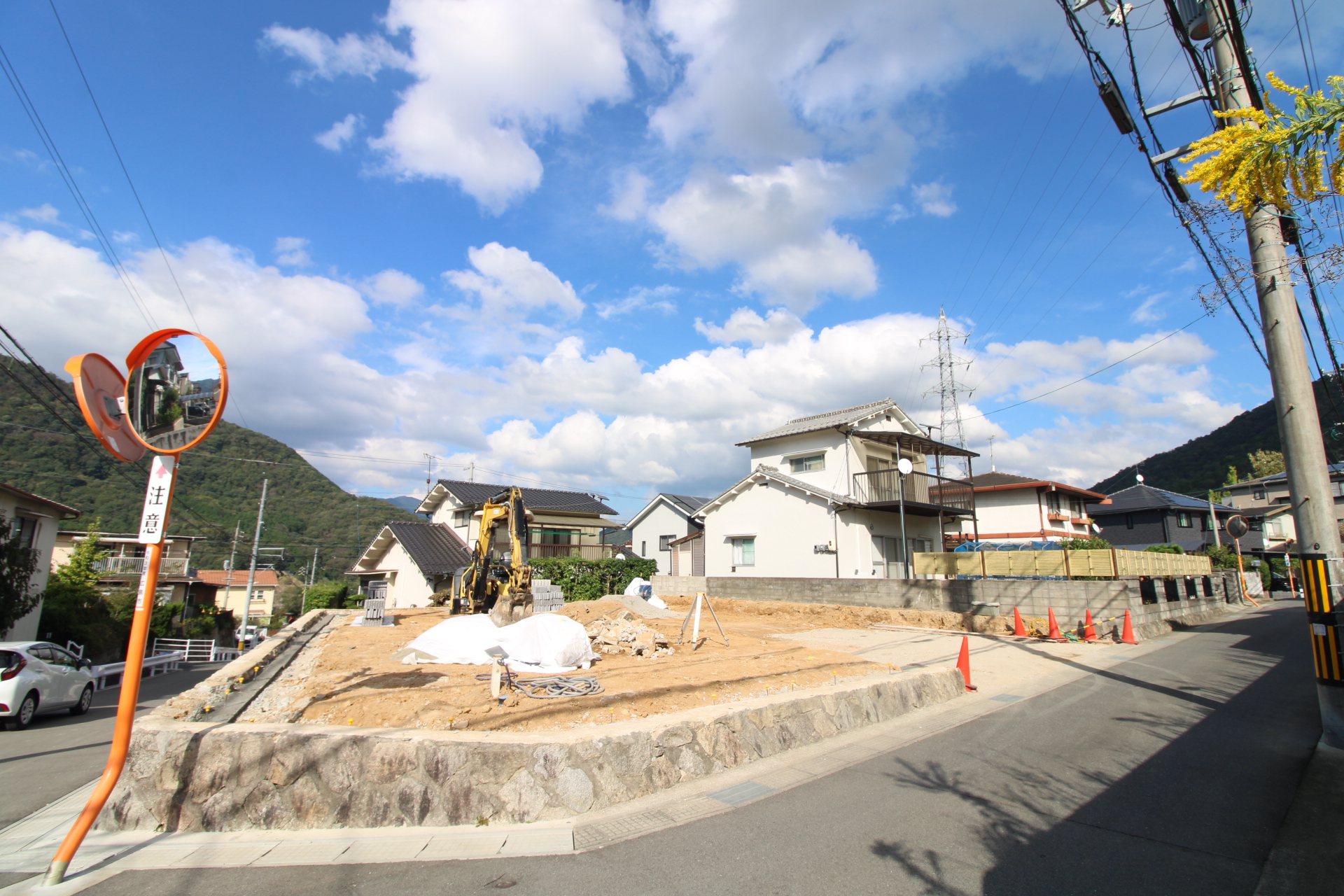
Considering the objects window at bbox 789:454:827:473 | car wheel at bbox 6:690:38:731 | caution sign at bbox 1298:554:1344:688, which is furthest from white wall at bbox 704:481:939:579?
car wheel at bbox 6:690:38:731

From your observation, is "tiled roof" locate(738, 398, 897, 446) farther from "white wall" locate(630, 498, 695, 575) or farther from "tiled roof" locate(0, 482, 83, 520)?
"tiled roof" locate(0, 482, 83, 520)

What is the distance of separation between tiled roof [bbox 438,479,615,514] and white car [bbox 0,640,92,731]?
70.0ft

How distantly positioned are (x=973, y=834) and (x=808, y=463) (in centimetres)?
2210

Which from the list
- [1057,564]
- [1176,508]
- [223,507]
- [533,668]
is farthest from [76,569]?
[1176,508]

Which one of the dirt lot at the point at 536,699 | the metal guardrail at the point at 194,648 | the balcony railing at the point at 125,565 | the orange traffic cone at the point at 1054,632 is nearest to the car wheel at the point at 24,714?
the dirt lot at the point at 536,699

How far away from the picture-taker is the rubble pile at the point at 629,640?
1097 centimetres

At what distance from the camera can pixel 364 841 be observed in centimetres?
435

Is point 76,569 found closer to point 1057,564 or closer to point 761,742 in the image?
point 761,742

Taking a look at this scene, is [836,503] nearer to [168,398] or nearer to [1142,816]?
[1142,816]

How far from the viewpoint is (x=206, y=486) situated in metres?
34.6

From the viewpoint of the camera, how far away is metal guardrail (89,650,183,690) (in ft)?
49.1

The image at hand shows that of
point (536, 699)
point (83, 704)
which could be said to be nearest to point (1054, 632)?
point (536, 699)

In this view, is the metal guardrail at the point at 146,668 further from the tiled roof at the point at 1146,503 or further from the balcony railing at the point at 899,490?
the tiled roof at the point at 1146,503

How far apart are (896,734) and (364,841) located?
566cm
